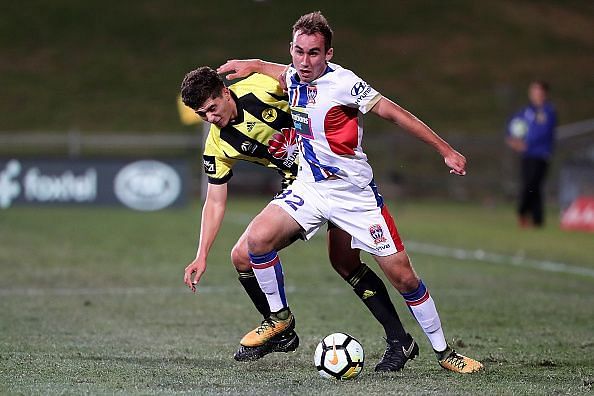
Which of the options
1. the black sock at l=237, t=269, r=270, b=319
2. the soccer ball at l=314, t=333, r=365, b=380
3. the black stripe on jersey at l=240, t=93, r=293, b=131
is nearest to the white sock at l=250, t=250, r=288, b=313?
the black sock at l=237, t=269, r=270, b=319

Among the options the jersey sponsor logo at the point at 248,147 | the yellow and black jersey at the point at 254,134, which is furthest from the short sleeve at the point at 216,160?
the jersey sponsor logo at the point at 248,147

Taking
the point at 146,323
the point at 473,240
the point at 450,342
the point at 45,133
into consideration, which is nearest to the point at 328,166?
the point at 450,342

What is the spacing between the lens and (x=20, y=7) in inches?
1756

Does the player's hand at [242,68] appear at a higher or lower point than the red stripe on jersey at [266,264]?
higher

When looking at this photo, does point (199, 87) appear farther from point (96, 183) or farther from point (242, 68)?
point (96, 183)

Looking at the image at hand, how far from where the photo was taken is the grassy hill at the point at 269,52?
37.5 meters

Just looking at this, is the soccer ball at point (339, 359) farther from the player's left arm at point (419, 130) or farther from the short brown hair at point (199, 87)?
the short brown hair at point (199, 87)

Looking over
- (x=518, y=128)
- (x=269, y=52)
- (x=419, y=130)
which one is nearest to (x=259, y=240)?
(x=419, y=130)

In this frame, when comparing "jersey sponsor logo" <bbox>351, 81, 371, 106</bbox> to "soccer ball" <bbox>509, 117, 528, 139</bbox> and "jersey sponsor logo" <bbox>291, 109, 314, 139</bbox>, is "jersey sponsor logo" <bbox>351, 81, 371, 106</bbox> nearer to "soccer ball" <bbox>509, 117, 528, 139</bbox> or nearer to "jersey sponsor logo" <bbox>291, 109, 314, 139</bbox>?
"jersey sponsor logo" <bbox>291, 109, 314, 139</bbox>

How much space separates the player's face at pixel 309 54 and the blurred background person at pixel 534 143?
1213cm

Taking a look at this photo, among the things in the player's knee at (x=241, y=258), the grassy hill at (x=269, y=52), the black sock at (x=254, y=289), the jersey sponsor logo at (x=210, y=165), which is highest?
the grassy hill at (x=269, y=52)

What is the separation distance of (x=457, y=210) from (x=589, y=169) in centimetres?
423

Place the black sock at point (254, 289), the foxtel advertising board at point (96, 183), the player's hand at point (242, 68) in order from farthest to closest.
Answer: the foxtel advertising board at point (96, 183)
the black sock at point (254, 289)
the player's hand at point (242, 68)

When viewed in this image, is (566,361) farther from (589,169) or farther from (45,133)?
(45,133)
